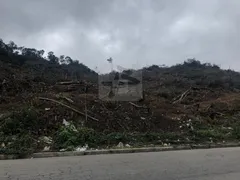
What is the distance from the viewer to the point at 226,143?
537 inches

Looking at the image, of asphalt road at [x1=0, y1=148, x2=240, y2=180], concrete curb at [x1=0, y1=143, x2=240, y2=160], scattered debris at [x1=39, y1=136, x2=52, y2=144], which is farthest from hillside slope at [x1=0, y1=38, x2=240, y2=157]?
asphalt road at [x1=0, y1=148, x2=240, y2=180]

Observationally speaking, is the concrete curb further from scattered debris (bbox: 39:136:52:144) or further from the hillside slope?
scattered debris (bbox: 39:136:52:144)

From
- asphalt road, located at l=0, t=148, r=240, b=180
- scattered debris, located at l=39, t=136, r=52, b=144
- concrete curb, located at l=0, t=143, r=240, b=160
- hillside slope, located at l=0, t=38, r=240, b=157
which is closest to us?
asphalt road, located at l=0, t=148, r=240, b=180

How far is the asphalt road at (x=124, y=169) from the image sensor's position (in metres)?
6.64

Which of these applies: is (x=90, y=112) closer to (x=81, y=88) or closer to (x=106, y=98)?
(x=106, y=98)

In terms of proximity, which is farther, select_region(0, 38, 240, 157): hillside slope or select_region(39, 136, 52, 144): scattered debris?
select_region(0, 38, 240, 157): hillside slope

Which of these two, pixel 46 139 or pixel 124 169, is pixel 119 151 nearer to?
pixel 46 139

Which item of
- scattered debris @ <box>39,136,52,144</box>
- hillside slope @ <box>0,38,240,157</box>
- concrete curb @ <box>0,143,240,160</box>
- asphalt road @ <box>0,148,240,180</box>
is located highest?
hillside slope @ <box>0,38,240,157</box>

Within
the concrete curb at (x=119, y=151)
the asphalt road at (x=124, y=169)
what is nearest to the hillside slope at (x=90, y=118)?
the concrete curb at (x=119, y=151)

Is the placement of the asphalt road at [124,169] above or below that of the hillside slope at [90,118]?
below

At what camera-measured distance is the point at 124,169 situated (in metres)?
7.51

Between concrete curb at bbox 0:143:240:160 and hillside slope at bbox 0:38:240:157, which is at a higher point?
hillside slope at bbox 0:38:240:157

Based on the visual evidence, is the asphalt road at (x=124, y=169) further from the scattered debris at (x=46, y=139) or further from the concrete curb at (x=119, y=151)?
the scattered debris at (x=46, y=139)

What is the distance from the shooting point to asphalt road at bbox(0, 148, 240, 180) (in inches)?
262
